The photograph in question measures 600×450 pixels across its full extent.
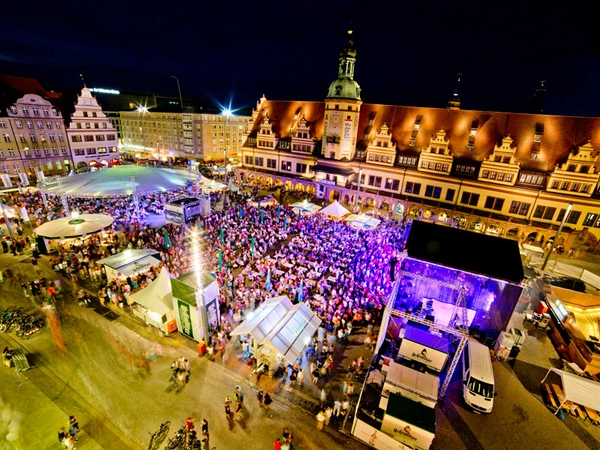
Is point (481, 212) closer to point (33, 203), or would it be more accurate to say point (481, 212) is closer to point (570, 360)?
point (570, 360)

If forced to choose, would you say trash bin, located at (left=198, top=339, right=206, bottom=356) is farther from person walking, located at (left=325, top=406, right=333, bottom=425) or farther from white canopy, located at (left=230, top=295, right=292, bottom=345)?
person walking, located at (left=325, top=406, right=333, bottom=425)

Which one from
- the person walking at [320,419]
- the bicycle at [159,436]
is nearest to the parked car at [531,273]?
the person walking at [320,419]

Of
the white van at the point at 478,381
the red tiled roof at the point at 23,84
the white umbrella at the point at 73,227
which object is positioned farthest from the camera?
the red tiled roof at the point at 23,84

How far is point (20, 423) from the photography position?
11.2 meters

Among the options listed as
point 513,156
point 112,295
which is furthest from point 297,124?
point 112,295

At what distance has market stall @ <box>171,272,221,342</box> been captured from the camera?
14773mm

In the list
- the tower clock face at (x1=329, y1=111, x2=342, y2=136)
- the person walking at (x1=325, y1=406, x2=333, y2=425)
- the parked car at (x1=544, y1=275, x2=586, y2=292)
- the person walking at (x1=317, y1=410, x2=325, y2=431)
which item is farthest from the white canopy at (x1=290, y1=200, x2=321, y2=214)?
the person walking at (x1=317, y1=410, x2=325, y2=431)

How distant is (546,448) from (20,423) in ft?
70.6

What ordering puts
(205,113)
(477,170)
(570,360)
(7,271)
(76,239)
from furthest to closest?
(205,113)
(477,170)
(76,239)
(7,271)
(570,360)

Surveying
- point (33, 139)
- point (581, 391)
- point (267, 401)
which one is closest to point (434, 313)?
point (581, 391)

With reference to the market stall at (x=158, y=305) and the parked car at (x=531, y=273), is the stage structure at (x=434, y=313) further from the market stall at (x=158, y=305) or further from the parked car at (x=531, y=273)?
the market stall at (x=158, y=305)

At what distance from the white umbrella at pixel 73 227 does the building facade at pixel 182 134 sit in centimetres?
4452

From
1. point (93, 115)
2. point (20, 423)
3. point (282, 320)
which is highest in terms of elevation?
point (93, 115)

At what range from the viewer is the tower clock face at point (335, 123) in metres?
42.0
